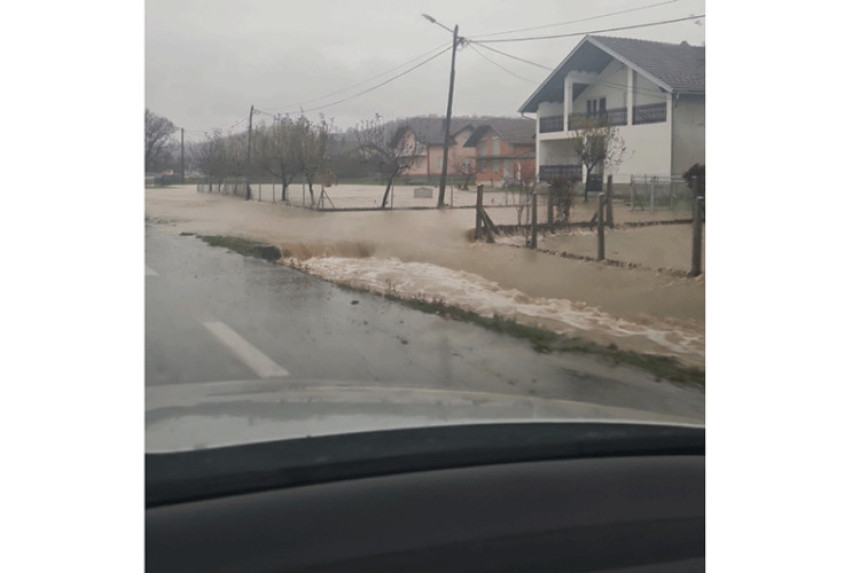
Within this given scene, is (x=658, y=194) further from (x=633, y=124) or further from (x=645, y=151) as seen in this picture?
(x=633, y=124)

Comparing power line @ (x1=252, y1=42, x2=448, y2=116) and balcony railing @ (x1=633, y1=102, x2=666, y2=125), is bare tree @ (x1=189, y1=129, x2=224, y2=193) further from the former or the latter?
balcony railing @ (x1=633, y1=102, x2=666, y2=125)

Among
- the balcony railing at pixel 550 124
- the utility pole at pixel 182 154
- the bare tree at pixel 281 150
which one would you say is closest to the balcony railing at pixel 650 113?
the balcony railing at pixel 550 124

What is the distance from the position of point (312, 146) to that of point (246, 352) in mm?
784

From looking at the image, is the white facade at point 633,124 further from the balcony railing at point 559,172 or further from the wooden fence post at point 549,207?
the wooden fence post at point 549,207

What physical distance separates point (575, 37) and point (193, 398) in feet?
6.51

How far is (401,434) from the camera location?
209 cm

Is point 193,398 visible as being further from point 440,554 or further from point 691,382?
point 691,382

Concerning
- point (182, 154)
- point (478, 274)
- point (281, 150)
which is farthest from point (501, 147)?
point (182, 154)

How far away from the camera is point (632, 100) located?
142 inches

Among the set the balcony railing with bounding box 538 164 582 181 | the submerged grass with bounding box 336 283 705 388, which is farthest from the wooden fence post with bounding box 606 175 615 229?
the submerged grass with bounding box 336 283 705 388

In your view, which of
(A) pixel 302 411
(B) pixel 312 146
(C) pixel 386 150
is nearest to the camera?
(A) pixel 302 411

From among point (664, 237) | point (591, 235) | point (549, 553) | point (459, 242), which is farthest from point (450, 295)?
point (549, 553)

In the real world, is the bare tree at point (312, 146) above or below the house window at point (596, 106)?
below

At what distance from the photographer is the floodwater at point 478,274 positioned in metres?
3.31
